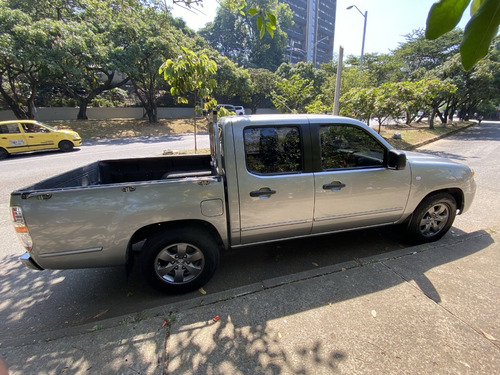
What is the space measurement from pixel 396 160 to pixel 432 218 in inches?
49.3

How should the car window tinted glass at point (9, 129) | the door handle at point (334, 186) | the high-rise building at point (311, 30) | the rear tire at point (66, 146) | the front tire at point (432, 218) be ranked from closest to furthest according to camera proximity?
1. the door handle at point (334, 186)
2. the front tire at point (432, 218)
3. the car window tinted glass at point (9, 129)
4. the rear tire at point (66, 146)
5. the high-rise building at point (311, 30)

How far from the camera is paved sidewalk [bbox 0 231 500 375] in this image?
1856mm

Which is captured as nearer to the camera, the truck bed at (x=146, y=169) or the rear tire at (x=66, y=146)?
the truck bed at (x=146, y=169)

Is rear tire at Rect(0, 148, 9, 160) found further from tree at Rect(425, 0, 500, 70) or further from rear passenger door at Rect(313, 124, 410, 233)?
tree at Rect(425, 0, 500, 70)

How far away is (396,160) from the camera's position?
116 inches

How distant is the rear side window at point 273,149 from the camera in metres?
2.73

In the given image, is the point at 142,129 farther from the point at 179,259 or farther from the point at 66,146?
the point at 179,259

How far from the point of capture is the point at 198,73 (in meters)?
6.09

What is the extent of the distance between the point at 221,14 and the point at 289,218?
67.4m

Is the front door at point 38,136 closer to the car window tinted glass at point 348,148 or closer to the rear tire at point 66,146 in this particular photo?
the rear tire at point 66,146

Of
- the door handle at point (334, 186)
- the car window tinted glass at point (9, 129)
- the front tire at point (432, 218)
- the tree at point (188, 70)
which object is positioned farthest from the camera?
the car window tinted glass at point (9, 129)

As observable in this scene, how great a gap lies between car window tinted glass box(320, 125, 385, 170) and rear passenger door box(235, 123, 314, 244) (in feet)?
0.99

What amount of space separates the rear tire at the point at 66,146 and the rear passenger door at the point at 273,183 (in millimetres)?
13444

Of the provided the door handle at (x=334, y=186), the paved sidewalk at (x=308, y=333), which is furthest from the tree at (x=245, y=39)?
the paved sidewalk at (x=308, y=333)
